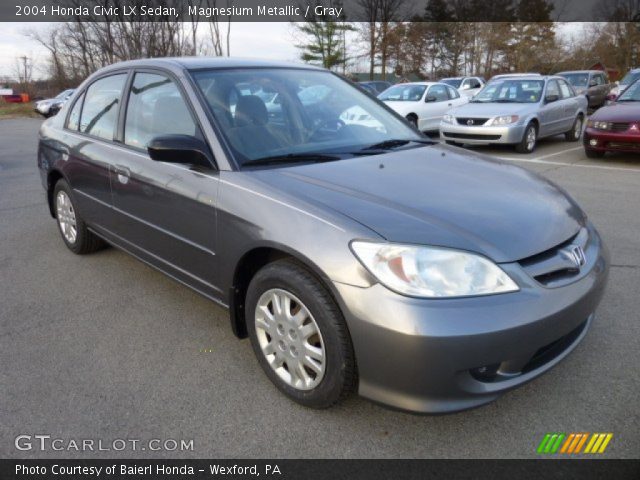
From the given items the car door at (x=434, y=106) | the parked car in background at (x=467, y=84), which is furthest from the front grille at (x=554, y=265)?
the parked car in background at (x=467, y=84)

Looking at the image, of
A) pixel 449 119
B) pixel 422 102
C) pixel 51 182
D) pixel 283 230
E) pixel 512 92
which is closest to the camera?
pixel 283 230

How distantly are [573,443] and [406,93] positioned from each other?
12.3 m

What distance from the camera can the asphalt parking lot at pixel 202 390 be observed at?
218 centimetres

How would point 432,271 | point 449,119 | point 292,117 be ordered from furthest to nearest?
1. point 449,119
2. point 292,117
3. point 432,271

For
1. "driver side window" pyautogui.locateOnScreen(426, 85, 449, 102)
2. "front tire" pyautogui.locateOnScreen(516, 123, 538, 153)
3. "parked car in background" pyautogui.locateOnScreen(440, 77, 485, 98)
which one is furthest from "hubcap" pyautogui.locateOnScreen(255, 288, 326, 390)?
"parked car in background" pyautogui.locateOnScreen(440, 77, 485, 98)

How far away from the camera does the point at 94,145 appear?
3768mm

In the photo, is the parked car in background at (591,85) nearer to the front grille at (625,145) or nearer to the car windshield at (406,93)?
the car windshield at (406,93)

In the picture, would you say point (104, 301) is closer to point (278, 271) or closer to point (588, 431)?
point (278, 271)

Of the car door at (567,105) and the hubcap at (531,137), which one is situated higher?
the car door at (567,105)

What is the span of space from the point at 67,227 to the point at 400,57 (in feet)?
127

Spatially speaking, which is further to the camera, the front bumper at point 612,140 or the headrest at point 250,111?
the front bumper at point 612,140

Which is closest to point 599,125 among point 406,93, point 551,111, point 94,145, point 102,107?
point 551,111
